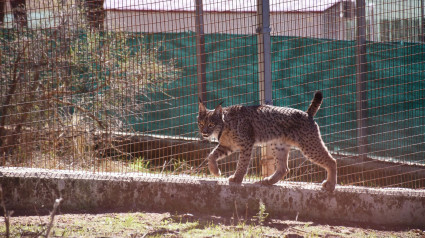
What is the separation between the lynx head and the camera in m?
6.12

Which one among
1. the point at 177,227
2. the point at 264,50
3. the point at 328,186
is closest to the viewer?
the point at 177,227

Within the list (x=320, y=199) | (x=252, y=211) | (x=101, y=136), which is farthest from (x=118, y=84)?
→ (x=320, y=199)

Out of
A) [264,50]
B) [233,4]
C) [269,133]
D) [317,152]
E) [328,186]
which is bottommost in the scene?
[328,186]

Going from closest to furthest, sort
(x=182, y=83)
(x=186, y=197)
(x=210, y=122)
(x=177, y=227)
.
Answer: (x=177, y=227) → (x=186, y=197) → (x=210, y=122) → (x=182, y=83)

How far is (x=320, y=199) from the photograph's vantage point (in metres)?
5.77

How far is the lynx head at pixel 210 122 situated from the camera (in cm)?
612

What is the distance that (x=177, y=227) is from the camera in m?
4.88

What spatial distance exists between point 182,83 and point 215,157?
218 centimetres

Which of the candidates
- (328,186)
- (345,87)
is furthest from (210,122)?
(345,87)

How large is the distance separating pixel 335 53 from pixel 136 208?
14.0 ft

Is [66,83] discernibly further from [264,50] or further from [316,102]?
[316,102]

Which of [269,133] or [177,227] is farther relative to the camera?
[269,133]

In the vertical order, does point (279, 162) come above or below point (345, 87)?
below

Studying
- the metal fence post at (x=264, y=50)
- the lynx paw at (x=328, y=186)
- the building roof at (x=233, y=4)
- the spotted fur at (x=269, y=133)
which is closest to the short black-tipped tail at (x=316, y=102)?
the spotted fur at (x=269, y=133)
